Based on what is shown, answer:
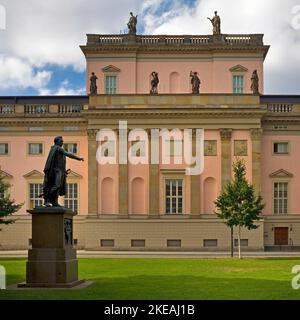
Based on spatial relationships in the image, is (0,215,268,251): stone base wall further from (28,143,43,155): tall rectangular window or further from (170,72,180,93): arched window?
(170,72,180,93): arched window

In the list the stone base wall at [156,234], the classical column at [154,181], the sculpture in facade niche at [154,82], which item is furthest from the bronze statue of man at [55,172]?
the sculpture in facade niche at [154,82]

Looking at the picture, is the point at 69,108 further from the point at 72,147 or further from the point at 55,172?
the point at 55,172

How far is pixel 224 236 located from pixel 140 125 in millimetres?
11393

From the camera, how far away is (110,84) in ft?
222

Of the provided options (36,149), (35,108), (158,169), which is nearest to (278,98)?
(158,169)

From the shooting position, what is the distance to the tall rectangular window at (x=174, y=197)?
61.1m

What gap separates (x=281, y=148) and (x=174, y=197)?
10.1m

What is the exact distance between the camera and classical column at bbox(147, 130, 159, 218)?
6066cm

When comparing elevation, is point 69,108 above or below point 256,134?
above

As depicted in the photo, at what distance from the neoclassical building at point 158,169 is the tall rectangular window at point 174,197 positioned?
8cm

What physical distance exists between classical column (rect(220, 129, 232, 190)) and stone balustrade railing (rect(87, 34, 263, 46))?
10034mm

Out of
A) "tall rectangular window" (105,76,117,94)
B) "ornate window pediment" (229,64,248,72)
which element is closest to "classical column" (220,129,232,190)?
"ornate window pediment" (229,64,248,72)

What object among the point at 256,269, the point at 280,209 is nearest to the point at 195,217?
the point at 280,209
